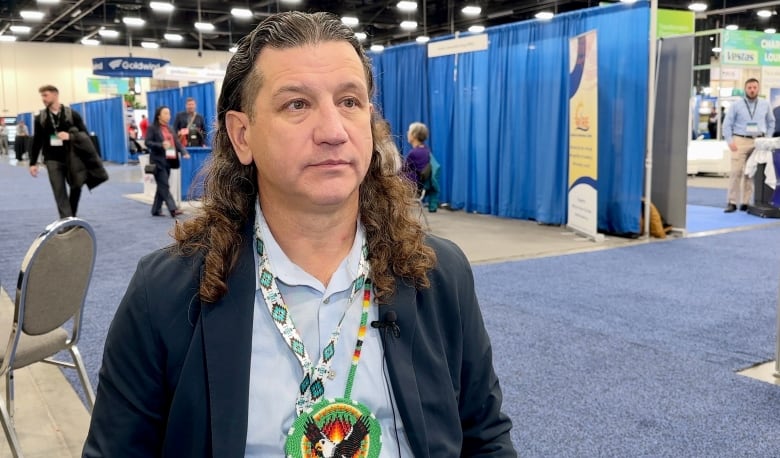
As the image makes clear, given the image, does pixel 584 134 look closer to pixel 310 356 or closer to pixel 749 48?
pixel 310 356

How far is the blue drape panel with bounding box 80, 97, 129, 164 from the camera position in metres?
21.2

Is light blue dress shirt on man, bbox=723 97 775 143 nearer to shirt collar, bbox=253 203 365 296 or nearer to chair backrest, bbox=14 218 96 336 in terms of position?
chair backrest, bbox=14 218 96 336

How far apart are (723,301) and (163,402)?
4.14 m

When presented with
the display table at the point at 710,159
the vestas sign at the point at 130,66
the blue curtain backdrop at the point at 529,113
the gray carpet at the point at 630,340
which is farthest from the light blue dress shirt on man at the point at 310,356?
the vestas sign at the point at 130,66

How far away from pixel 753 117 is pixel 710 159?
18.4 ft

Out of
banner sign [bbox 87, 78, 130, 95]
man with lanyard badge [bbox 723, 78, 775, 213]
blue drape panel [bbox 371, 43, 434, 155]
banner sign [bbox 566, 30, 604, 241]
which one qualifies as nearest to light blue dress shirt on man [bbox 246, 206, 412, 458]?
banner sign [bbox 566, 30, 604, 241]

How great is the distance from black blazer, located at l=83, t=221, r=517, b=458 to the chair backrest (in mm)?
1193

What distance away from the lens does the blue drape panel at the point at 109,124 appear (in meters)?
21.2

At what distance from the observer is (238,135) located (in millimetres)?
1151

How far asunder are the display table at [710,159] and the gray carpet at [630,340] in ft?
24.0

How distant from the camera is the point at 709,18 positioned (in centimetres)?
2239

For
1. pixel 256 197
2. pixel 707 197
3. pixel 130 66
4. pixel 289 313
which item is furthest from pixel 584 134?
pixel 130 66

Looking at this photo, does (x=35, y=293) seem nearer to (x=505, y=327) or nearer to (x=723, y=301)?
(x=505, y=327)

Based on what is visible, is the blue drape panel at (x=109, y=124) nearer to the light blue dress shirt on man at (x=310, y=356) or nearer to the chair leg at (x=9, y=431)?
the chair leg at (x=9, y=431)
